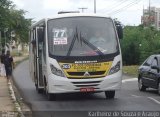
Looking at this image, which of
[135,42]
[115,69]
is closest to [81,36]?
[115,69]

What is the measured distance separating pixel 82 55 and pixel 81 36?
0.74m

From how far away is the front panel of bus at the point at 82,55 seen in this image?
17.4 metres

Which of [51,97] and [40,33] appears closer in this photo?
[51,97]

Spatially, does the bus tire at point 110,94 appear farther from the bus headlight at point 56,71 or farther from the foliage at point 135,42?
the foliage at point 135,42

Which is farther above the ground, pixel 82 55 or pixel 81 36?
pixel 81 36

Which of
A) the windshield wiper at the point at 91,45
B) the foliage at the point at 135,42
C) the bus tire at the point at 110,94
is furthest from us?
the foliage at the point at 135,42

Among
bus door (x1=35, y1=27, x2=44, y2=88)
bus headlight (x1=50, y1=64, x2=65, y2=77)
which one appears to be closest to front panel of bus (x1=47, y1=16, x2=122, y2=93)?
bus headlight (x1=50, y1=64, x2=65, y2=77)

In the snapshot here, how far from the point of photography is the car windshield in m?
17.8

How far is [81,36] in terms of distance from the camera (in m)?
18.0

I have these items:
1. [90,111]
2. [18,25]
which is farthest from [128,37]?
[18,25]

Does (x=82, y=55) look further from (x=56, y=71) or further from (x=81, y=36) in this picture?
(x=56, y=71)

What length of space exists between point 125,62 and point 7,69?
25.3 m

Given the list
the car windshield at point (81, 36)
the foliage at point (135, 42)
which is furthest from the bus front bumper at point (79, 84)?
the foliage at point (135, 42)

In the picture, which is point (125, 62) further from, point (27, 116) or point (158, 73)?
point (27, 116)
